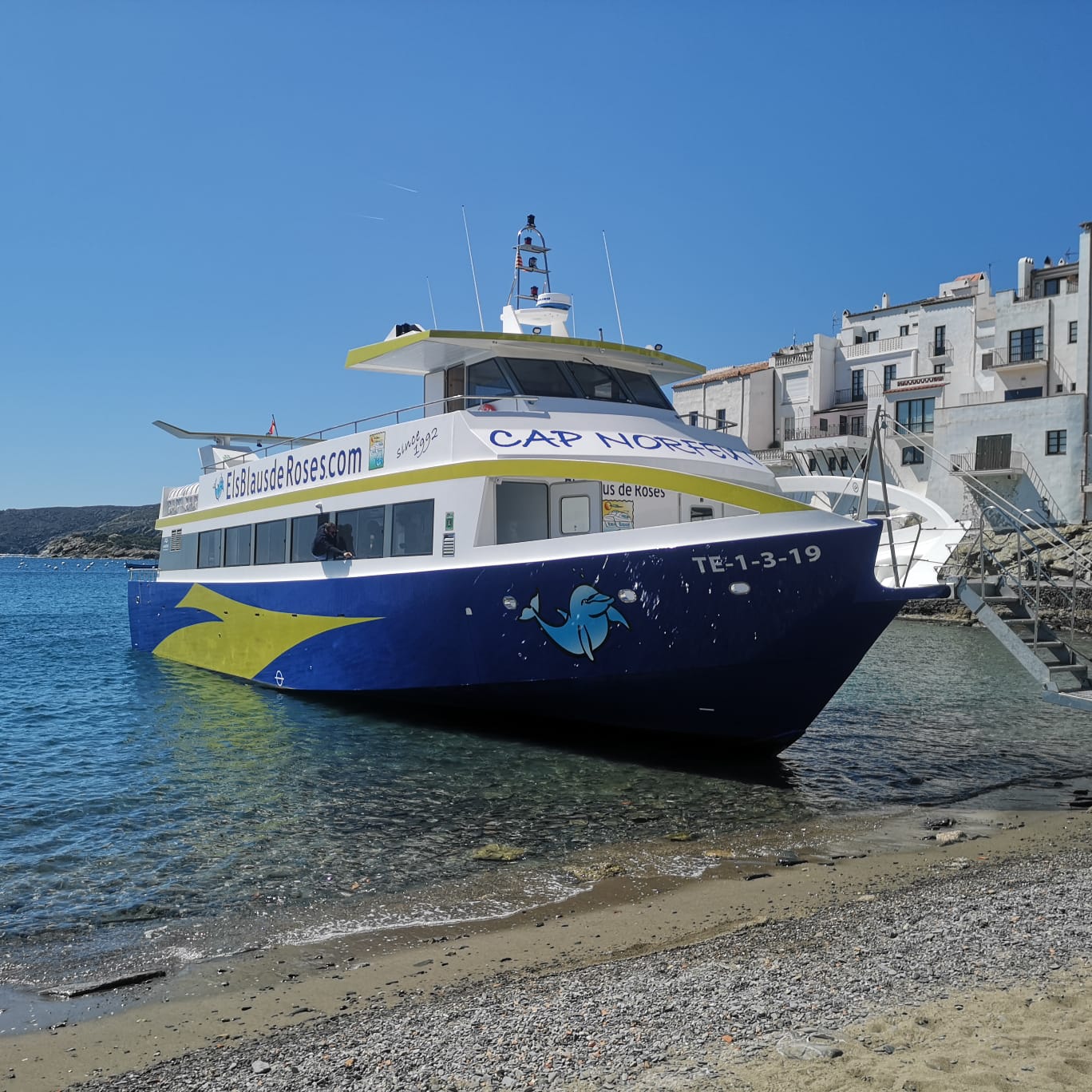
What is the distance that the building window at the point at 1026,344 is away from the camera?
43562 mm

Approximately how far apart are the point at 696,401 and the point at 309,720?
156ft

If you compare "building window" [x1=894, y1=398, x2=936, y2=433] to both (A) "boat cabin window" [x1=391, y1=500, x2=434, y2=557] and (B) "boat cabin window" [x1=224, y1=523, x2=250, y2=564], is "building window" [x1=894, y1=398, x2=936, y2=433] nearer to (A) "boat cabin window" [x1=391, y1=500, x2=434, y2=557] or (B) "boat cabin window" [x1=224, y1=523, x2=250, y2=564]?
(B) "boat cabin window" [x1=224, y1=523, x2=250, y2=564]

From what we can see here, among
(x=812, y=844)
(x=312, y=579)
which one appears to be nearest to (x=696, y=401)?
(x=312, y=579)

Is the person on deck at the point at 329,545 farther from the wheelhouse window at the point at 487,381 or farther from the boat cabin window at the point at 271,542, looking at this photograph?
the wheelhouse window at the point at 487,381

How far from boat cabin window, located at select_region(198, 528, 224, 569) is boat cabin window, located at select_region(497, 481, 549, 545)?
8532mm

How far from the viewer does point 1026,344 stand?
4400 centimetres

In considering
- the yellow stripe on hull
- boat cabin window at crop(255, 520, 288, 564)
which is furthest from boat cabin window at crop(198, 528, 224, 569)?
boat cabin window at crop(255, 520, 288, 564)

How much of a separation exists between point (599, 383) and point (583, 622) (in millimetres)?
4351

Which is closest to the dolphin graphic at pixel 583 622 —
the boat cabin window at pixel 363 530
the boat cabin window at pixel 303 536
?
the boat cabin window at pixel 363 530

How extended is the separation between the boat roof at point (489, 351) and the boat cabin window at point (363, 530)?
2284 mm

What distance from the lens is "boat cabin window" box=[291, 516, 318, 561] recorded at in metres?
15.3

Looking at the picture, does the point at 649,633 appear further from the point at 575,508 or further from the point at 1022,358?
the point at 1022,358

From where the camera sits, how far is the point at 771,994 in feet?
16.5

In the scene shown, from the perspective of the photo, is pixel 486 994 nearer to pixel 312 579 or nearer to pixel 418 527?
pixel 418 527
